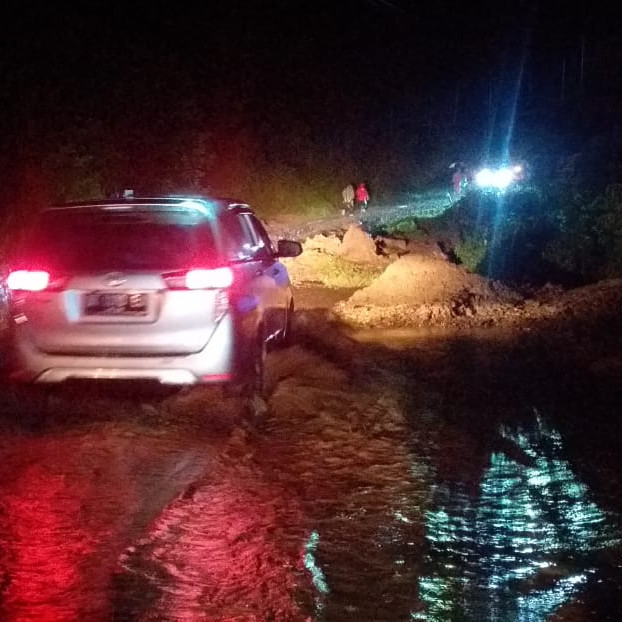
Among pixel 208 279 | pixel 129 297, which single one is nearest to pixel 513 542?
pixel 208 279

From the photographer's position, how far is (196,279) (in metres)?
7.78

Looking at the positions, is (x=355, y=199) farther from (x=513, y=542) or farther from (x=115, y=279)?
(x=513, y=542)

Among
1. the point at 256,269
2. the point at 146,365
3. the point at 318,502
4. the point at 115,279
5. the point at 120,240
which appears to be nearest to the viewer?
the point at 318,502

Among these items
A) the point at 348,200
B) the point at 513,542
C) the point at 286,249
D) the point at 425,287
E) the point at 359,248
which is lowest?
the point at 513,542

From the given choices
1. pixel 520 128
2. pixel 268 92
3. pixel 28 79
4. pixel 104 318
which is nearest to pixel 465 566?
pixel 104 318

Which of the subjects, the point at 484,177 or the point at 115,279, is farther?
the point at 484,177

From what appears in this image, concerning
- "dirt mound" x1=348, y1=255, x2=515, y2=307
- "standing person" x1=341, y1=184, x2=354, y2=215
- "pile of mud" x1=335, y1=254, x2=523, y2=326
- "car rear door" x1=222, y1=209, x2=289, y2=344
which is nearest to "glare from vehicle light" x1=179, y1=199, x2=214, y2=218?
"car rear door" x1=222, y1=209, x2=289, y2=344

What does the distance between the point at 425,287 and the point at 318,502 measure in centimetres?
939

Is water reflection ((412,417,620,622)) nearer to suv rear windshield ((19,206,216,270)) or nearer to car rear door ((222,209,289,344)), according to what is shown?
car rear door ((222,209,289,344))

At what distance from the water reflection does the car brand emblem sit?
2.76 m

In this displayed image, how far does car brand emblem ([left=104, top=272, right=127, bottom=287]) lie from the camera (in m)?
7.77

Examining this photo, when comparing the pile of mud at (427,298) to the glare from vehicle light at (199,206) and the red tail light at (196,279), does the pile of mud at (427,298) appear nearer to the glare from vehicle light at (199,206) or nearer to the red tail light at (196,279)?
the glare from vehicle light at (199,206)

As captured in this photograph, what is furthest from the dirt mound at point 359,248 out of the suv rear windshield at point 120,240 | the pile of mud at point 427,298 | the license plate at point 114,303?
the license plate at point 114,303

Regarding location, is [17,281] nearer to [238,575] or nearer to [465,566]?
[238,575]
